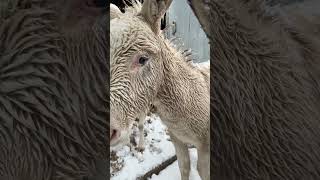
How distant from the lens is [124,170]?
967 mm

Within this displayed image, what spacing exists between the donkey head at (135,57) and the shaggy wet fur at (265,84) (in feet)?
0.67

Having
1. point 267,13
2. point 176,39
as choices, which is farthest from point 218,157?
point 176,39

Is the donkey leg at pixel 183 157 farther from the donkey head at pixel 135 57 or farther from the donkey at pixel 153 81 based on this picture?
the donkey head at pixel 135 57

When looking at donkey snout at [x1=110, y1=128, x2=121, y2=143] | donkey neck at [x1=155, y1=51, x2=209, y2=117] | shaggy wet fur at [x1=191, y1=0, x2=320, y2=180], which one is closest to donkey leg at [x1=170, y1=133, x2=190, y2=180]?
donkey neck at [x1=155, y1=51, x2=209, y2=117]

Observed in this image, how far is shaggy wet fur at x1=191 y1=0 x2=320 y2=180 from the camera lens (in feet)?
0.93

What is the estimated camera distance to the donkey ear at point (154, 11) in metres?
0.49

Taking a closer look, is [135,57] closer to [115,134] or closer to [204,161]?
[115,134]

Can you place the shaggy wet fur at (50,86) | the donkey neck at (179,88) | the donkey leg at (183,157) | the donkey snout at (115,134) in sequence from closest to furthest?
the shaggy wet fur at (50,86) → the donkey snout at (115,134) → the donkey neck at (179,88) → the donkey leg at (183,157)

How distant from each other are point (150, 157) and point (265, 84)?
2.95 ft

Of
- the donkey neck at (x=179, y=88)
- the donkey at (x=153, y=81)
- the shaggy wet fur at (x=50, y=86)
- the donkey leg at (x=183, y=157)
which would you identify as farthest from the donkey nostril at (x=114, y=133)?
the donkey leg at (x=183, y=157)

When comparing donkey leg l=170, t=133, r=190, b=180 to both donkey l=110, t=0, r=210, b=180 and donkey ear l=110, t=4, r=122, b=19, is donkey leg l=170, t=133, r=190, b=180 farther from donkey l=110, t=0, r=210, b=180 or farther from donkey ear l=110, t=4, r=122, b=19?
donkey ear l=110, t=4, r=122, b=19

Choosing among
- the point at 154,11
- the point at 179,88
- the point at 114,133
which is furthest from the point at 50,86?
the point at 179,88

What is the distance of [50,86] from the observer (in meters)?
0.27

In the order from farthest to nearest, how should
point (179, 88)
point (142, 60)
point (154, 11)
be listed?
1. point (179, 88)
2. point (142, 60)
3. point (154, 11)
